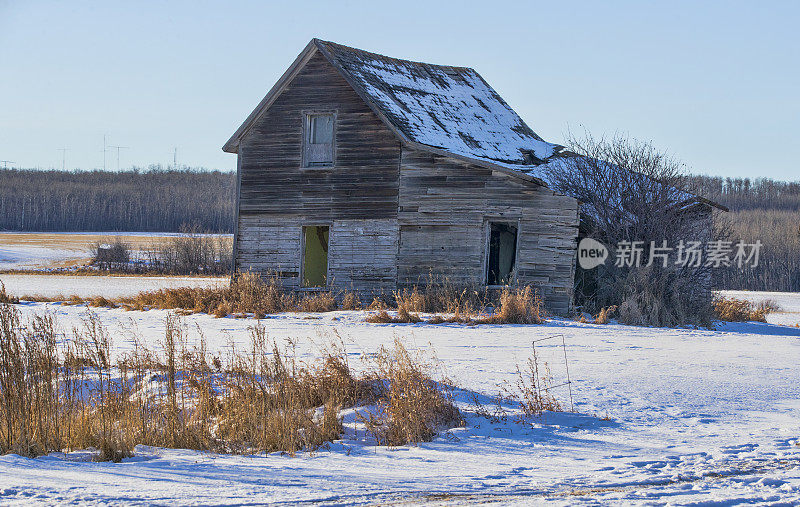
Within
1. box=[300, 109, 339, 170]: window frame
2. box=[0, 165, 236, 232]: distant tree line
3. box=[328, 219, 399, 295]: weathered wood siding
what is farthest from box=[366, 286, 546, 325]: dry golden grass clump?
box=[0, 165, 236, 232]: distant tree line

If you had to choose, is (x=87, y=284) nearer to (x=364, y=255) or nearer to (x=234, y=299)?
(x=234, y=299)

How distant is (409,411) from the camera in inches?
296

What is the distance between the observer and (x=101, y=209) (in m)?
103

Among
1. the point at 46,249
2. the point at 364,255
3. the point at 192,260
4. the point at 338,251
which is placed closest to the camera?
the point at 364,255

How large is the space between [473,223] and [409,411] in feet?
40.5

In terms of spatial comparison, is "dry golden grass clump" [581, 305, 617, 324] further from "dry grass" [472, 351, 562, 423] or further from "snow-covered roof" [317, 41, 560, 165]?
"dry grass" [472, 351, 562, 423]

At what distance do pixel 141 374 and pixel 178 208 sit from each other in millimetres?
99070

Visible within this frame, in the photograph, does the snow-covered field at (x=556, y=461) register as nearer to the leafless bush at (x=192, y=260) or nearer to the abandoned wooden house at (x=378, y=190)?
the abandoned wooden house at (x=378, y=190)

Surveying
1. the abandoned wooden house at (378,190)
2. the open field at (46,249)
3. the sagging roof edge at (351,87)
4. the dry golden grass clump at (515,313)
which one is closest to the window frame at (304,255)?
the abandoned wooden house at (378,190)

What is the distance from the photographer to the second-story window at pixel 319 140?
2106cm

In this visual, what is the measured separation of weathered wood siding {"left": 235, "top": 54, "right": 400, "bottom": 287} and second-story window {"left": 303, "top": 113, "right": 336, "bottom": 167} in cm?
18

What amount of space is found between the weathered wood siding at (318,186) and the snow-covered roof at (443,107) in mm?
567

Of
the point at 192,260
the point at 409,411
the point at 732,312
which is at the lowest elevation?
the point at 409,411

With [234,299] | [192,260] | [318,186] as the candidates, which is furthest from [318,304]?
[192,260]
